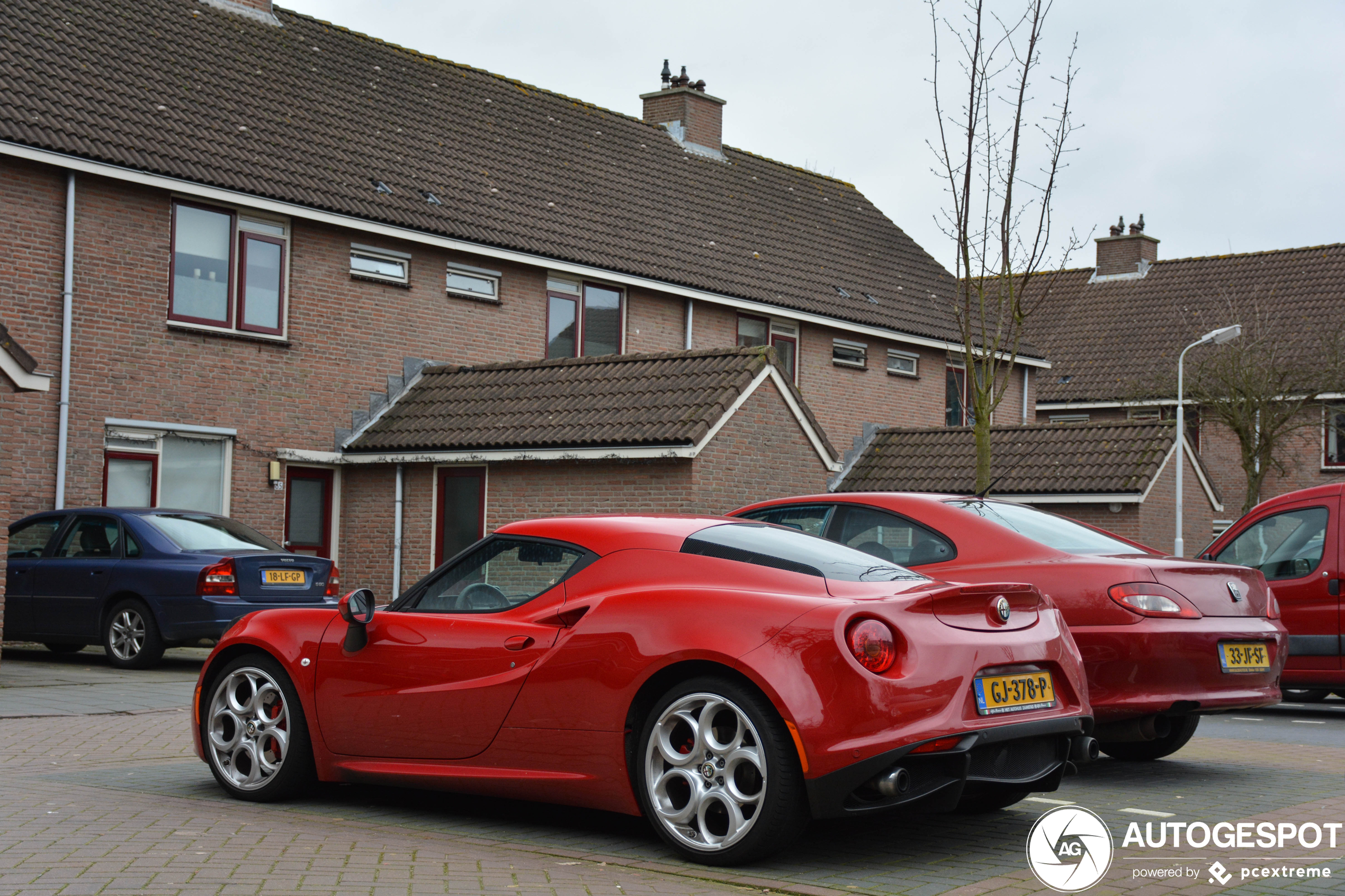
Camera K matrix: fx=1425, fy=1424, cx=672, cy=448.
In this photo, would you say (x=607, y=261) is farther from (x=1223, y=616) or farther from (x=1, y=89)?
(x=1223, y=616)

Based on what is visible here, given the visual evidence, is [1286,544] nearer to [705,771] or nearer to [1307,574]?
[1307,574]

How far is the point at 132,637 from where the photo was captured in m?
13.9

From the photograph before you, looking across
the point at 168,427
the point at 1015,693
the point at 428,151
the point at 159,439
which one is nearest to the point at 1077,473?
the point at 428,151

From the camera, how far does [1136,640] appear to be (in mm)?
7461

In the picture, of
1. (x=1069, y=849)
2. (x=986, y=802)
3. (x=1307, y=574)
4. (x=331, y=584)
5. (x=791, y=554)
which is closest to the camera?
(x=1069, y=849)

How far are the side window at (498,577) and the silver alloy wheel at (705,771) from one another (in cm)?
98

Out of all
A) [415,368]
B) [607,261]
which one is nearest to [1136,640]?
[415,368]

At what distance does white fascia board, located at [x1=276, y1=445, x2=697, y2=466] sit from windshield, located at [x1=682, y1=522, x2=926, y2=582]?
34.3 ft

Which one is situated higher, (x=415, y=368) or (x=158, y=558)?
(x=415, y=368)

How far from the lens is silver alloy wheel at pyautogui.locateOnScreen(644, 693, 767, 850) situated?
17.7 feet

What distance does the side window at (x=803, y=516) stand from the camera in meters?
8.69

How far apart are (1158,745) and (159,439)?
13.7 metres

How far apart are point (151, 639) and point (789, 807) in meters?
9.98

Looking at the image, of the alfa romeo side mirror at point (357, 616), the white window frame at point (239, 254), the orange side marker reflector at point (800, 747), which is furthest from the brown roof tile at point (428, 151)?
the orange side marker reflector at point (800, 747)
